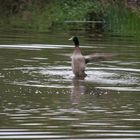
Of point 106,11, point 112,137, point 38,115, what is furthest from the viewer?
point 106,11

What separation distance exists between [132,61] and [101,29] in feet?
38.2

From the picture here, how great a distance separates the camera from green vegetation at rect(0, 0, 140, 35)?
3488 cm

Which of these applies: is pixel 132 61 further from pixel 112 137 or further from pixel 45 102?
pixel 112 137

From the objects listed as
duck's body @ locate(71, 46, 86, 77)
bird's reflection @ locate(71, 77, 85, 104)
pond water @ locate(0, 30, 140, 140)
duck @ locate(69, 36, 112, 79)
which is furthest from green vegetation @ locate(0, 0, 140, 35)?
bird's reflection @ locate(71, 77, 85, 104)

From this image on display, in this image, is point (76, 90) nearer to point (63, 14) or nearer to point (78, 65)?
point (78, 65)

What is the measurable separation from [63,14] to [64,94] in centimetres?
2242

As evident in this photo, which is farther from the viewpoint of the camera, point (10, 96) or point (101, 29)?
point (101, 29)

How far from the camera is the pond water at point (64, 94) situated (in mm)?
13211

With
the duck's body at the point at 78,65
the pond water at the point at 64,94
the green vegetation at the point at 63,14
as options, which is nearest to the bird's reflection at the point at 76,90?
the pond water at the point at 64,94

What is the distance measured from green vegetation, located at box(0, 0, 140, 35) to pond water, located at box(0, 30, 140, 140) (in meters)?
7.71

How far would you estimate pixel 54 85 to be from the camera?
18016mm

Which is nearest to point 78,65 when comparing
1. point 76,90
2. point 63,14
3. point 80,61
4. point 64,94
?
point 80,61

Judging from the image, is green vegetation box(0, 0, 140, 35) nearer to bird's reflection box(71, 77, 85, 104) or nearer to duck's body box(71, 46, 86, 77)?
duck's body box(71, 46, 86, 77)

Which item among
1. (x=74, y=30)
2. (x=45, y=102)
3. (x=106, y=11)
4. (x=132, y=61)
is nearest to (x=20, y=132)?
(x=45, y=102)
